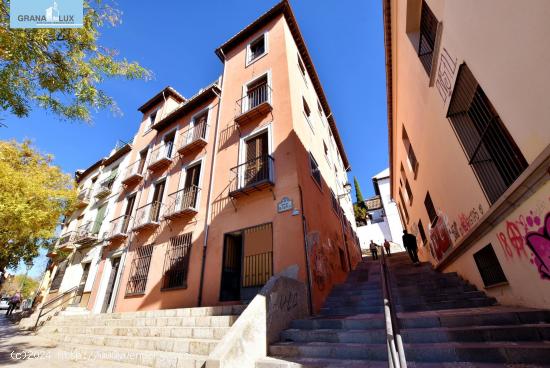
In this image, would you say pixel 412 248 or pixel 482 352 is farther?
pixel 412 248

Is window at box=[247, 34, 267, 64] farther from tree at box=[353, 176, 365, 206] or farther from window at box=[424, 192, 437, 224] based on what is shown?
tree at box=[353, 176, 365, 206]

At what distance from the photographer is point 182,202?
1076 cm

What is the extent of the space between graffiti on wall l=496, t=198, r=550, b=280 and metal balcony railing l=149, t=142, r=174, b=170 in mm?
12564

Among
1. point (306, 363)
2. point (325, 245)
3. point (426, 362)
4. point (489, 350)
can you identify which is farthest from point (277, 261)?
point (489, 350)

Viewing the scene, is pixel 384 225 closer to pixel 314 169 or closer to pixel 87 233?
pixel 314 169

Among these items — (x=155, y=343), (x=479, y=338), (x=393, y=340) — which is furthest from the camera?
(x=155, y=343)

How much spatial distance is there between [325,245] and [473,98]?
19.2 feet

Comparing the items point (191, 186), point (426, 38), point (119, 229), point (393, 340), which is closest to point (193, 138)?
point (191, 186)

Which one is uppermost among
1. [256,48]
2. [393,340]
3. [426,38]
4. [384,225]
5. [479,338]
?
[256,48]

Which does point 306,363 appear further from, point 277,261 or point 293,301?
point 277,261

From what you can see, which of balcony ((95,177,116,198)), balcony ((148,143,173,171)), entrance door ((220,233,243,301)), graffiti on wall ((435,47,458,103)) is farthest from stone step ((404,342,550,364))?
balcony ((95,177,116,198))

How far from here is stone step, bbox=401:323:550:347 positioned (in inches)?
129

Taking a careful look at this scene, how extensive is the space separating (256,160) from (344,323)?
6.09 metres

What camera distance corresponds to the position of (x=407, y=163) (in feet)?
42.8
